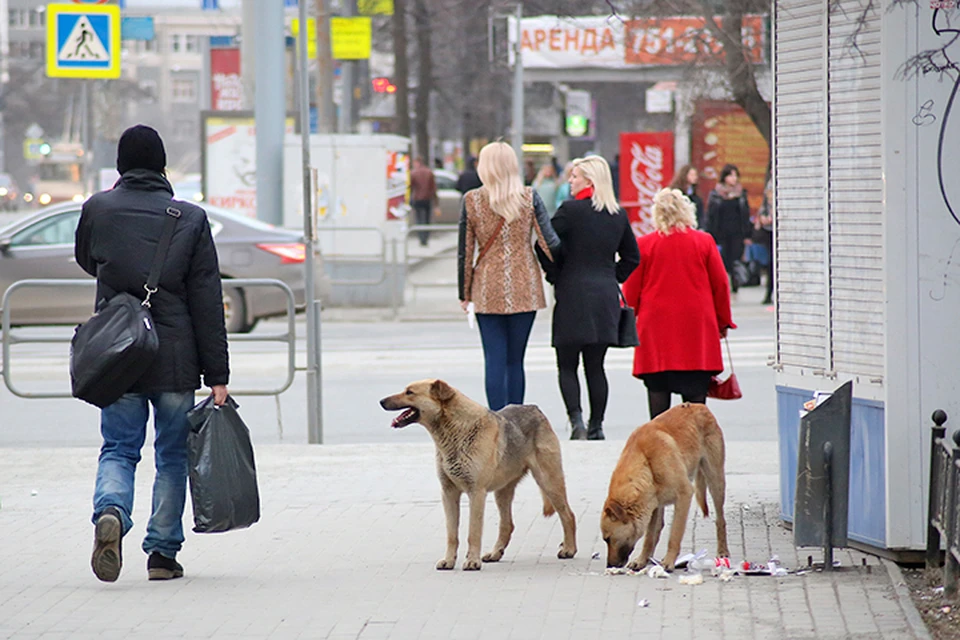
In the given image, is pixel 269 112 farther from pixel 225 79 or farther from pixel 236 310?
pixel 225 79

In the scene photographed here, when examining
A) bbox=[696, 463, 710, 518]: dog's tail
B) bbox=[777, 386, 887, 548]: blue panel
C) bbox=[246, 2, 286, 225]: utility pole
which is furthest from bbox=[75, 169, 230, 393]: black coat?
bbox=[246, 2, 286, 225]: utility pole

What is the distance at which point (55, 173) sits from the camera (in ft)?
271

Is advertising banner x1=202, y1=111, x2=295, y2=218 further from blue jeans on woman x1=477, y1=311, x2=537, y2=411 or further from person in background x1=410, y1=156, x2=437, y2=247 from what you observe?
blue jeans on woman x1=477, y1=311, x2=537, y2=411

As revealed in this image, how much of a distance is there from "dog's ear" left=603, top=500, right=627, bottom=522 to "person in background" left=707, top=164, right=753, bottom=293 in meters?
16.4

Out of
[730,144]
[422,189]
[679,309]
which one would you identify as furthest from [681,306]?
[422,189]

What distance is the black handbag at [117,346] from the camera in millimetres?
6086

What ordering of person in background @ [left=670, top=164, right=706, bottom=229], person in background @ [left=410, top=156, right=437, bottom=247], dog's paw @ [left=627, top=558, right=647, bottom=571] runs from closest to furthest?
1. dog's paw @ [left=627, top=558, right=647, bottom=571]
2. person in background @ [left=670, top=164, right=706, bottom=229]
3. person in background @ [left=410, top=156, right=437, bottom=247]

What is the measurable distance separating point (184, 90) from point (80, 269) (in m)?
125

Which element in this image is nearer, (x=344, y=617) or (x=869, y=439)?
(x=344, y=617)

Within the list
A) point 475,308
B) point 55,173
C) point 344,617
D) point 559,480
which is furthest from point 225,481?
point 55,173

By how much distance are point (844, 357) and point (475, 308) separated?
3520 millimetres

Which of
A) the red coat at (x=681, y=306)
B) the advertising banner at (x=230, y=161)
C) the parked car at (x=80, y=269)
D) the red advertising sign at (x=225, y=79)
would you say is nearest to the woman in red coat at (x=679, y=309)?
the red coat at (x=681, y=306)

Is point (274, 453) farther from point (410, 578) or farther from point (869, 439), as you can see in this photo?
point (869, 439)

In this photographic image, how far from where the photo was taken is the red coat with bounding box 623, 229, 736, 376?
9016 mm
